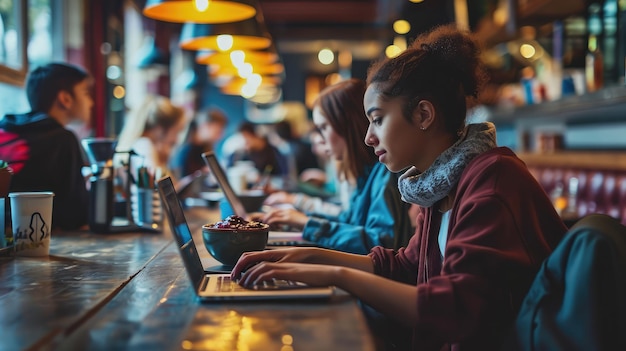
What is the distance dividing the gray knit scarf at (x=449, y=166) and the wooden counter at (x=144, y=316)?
35 centimetres

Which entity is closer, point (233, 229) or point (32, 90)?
point (233, 229)

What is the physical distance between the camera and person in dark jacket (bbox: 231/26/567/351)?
1.31 metres

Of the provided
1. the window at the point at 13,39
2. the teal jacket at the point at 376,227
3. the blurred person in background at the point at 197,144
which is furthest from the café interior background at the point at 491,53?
the blurred person in background at the point at 197,144

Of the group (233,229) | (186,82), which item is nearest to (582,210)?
(233,229)

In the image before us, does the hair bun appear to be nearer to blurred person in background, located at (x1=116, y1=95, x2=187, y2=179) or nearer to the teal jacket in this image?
the teal jacket

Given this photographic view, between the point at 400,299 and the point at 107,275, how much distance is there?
754 millimetres

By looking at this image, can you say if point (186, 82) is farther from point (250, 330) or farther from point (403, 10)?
point (250, 330)

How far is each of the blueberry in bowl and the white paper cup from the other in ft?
1.79

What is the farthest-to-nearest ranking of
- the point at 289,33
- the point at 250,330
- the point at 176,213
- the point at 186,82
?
the point at 289,33 < the point at 186,82 < the point at 176,213 < the point at 250,330

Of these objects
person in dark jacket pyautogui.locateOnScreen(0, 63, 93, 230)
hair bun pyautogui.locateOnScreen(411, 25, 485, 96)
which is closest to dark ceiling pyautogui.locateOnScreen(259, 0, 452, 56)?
person in dark jacket pyautogui.locateOnScreen(0, 63, 93, 230)

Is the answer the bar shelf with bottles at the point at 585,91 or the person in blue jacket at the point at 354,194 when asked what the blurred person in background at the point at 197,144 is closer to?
the bar shelf with bottles at the point at 585,91

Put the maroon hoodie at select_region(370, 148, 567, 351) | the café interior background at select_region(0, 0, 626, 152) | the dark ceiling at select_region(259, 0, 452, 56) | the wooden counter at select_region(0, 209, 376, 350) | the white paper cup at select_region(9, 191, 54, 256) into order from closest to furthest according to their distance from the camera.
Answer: the wooden counter at select_region(0, 209, 376, 350), the maroon hoodie at select_region(370, 148, 567, 351), the white paper cup at select_region(9, 191, 54, 256), the café interior background at select_region(0, 0, 626, 152), the dark ceiling at select_region(259, 0, 452, 56)

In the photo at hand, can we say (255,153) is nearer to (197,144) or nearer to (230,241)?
(197,144)

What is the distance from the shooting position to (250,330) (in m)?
1.17
